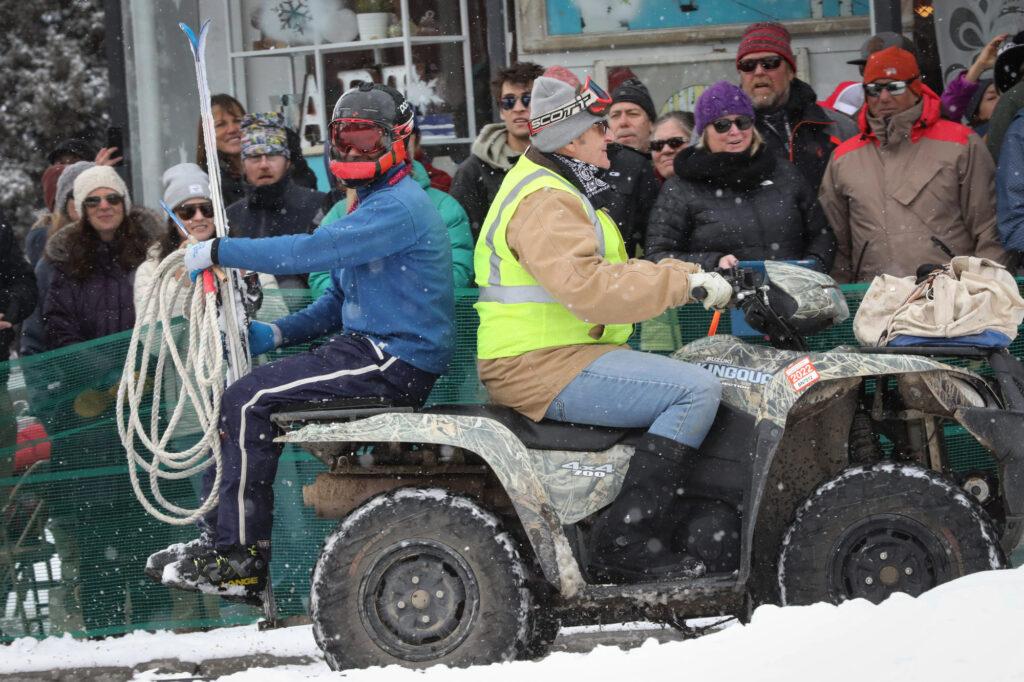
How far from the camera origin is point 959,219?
20.6 ft

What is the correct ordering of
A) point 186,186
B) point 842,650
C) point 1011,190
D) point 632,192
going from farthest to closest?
point 186,186 → point 632,192 → point 1011,190 → point 842,650

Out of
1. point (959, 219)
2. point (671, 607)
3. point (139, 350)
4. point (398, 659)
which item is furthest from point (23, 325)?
point (959, 219)

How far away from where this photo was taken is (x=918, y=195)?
6.25 meters

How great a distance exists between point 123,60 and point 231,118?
286cm

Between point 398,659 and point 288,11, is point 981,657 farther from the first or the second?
point 288,11

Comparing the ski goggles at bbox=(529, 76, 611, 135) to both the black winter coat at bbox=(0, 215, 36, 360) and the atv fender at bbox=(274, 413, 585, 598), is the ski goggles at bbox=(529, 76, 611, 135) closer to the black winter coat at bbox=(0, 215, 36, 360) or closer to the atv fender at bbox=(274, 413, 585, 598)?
the atv fender at bbox=(274, 413, 585, 598)

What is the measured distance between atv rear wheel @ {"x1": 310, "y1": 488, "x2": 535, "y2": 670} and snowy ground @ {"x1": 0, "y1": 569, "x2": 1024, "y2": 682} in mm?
173

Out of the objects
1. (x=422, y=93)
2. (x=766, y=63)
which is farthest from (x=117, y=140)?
(x=766, y=63)

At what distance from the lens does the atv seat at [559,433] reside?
190 inches

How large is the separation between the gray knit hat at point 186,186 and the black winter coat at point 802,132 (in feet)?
8.72

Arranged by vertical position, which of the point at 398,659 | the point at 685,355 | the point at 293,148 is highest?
the point at 293,148

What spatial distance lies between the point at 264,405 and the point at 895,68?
10.7 feet

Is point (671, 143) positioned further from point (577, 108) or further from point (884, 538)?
point (884, 538)

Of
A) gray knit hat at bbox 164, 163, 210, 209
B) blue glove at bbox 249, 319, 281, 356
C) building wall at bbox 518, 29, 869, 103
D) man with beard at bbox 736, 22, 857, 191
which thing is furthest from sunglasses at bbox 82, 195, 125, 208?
building wall at bbox 518, 29, 869, 103
